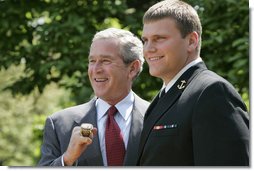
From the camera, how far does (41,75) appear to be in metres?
3.17

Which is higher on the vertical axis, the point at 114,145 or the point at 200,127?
the point at 200,127

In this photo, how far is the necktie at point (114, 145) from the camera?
1.88 meters

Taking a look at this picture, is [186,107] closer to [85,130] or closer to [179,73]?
[179,73]

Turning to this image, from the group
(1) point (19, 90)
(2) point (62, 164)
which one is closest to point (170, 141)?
(2) point (62, 164)

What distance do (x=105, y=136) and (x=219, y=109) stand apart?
52 centimetres

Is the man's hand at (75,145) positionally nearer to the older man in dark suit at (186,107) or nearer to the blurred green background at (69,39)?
the older man in dark suit at (186,107)

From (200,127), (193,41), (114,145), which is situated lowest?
(114,145)

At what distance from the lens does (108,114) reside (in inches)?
76.7

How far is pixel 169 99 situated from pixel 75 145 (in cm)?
28

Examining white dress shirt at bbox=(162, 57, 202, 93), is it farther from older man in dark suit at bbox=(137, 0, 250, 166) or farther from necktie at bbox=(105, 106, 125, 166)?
necktie at bbox=(105, 106, 125, 166)

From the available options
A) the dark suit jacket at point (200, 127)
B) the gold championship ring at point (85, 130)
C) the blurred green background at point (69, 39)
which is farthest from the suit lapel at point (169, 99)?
the blurred green background at point (69, 39)

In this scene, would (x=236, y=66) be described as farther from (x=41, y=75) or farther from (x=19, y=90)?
(x=19, y=90)

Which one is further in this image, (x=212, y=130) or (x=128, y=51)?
(x=128, y=51)

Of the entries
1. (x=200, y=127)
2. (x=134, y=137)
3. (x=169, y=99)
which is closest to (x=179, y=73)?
(x=169, y=99)
